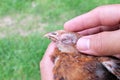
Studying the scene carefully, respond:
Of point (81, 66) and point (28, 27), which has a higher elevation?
point (81, 66)

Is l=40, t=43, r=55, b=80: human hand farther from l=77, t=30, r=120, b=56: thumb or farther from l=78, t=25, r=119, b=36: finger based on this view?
l=77, t=30, r=120, b=56: thumb

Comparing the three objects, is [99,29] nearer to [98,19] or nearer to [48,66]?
[98,19]

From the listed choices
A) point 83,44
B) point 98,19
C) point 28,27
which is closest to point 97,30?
point 98,19

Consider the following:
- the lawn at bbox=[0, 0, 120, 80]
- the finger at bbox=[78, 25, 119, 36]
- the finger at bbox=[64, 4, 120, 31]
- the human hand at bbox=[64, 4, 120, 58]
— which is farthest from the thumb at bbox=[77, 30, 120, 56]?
the lawn at bbox=[0, 0, 120, 80]

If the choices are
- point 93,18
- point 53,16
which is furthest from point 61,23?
point 93,18

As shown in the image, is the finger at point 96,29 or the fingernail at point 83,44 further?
the finger at point 96,29

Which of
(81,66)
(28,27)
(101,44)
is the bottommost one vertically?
(28,27)

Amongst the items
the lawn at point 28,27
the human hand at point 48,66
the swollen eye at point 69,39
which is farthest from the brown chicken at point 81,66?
the lawn at point 28,27

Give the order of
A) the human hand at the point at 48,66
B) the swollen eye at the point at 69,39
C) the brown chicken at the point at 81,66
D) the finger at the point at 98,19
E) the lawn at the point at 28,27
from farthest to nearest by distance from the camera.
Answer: the lawn at the point at 28,27, the human hand at the point at 48,66, the finger at the point at 98,19, the swollen eye at the point at 69,39, the brown chicken at the point at 81,66

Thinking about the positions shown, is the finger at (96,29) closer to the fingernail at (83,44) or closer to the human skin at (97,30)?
the human skin at (97,30)
